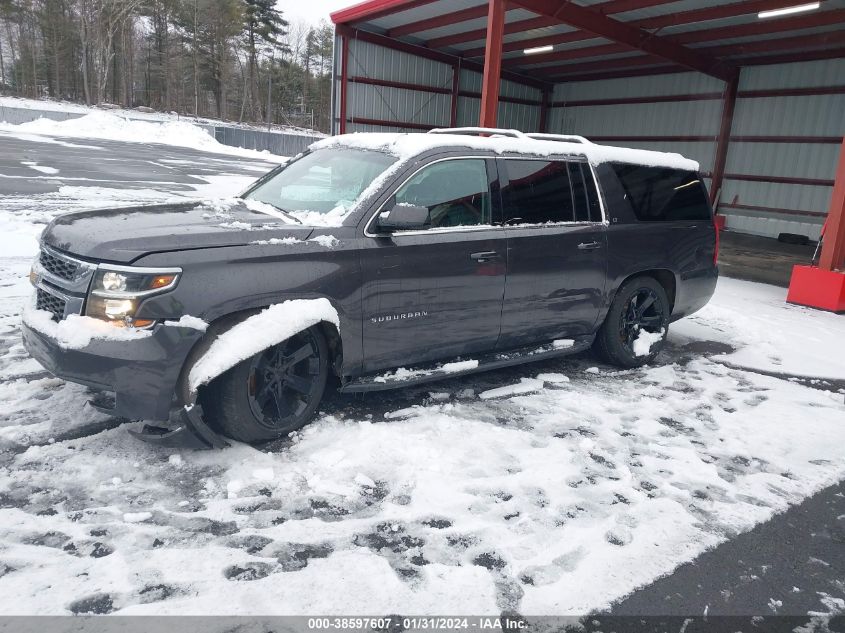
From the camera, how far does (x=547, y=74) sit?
2233 centimetres

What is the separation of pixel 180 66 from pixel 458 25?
60.5 metres

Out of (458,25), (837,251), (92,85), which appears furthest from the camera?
(92,85)

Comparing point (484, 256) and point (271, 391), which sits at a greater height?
point (484, 256)

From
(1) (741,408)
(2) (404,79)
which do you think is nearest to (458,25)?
(2) (404,79)

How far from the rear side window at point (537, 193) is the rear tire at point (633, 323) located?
99 centimetres

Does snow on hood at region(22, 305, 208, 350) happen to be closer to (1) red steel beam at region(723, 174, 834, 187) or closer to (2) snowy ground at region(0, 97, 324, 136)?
(1) red steel beam at region(723, 174, 834, 187)

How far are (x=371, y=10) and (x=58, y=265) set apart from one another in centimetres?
1285

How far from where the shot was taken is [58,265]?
3.47 m

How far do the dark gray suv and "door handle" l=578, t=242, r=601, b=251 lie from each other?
0.02m

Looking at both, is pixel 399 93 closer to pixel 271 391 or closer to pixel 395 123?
pixel 395 123

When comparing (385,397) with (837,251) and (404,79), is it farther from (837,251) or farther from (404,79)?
(404,79)

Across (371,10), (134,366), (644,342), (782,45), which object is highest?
(782,45)

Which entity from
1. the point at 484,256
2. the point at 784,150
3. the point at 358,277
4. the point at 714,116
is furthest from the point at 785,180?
the point at 358,277

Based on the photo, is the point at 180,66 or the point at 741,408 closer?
the point at 741,408
